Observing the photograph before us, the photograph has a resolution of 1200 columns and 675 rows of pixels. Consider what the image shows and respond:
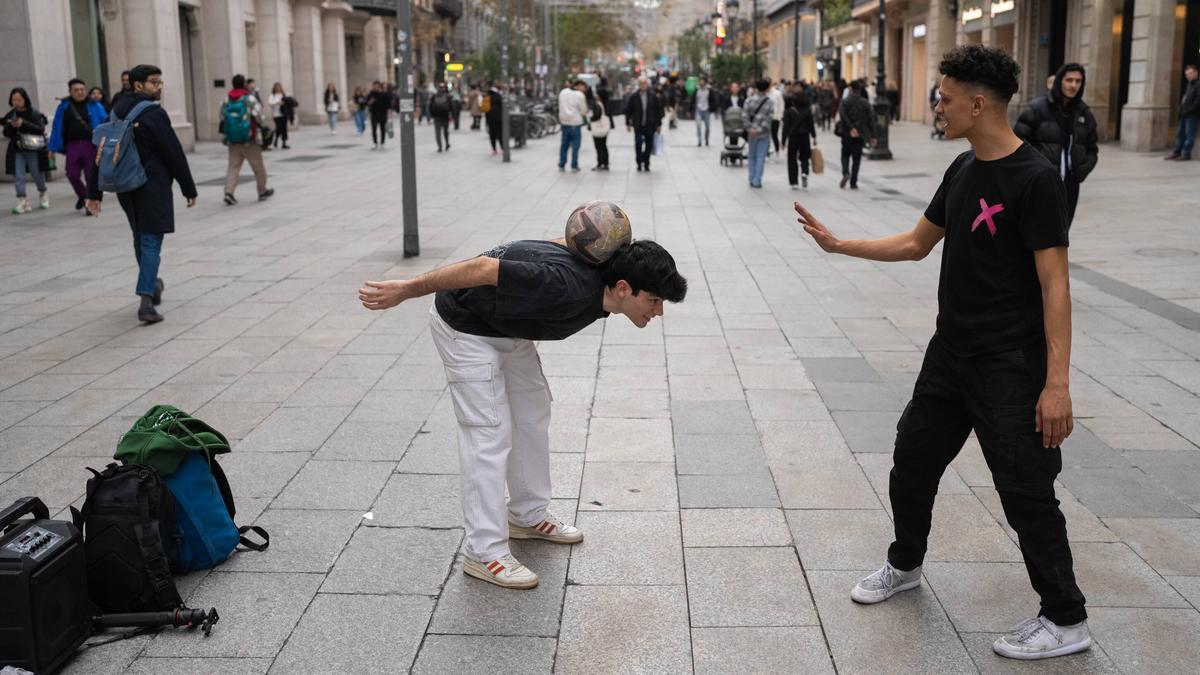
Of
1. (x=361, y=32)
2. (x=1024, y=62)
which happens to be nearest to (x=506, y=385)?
(x=1024, y=62)

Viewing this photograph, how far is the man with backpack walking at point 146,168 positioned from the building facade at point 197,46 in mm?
12774

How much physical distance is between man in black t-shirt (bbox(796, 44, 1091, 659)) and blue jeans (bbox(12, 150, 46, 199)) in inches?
579

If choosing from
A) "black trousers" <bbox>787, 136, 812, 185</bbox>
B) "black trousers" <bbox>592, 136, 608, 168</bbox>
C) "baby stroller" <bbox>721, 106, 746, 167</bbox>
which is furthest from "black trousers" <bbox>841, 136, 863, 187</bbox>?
"black trousers" <bbox>592, 136, 608, 168</bbox>

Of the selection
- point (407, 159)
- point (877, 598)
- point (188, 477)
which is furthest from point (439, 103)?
point (877, 598)

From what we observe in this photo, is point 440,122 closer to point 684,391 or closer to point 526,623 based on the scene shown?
point 684,391

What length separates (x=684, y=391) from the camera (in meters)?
6.71

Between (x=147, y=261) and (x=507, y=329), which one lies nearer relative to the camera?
(x=507, y=329)

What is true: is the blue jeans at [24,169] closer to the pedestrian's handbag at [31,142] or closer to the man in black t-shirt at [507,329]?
the pedestrian's handbag at [31,142]

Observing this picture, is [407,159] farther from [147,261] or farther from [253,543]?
[253,543]

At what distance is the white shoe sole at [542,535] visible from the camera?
4.46m

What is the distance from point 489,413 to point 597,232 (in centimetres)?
72

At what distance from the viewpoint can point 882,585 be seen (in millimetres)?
3967

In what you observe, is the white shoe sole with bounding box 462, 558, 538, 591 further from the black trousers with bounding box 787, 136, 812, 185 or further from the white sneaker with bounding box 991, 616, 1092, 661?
the black trousers with bounding box 787, 136, 812, 185

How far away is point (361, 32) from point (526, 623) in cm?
5419
